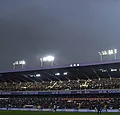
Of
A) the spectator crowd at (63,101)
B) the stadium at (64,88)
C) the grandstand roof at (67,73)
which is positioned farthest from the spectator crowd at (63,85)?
the spectator crowd at (63,101)

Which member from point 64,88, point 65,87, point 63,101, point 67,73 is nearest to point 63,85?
point 65,87

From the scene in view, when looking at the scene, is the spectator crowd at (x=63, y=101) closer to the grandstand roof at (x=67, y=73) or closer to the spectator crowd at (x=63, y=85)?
the spectator crowd at (x=63, y=85)

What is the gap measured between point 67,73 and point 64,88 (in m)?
4.81

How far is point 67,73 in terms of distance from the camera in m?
76.8

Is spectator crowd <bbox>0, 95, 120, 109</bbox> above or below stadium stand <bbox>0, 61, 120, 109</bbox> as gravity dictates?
below

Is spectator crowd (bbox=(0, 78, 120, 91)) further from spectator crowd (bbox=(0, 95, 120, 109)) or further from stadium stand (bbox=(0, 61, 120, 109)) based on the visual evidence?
spectator crowd (bbox=(0, 95, 120, 109))

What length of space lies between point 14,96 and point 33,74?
11414 mm

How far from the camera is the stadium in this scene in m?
67.6

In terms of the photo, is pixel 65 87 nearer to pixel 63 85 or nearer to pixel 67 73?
pixel 63 85

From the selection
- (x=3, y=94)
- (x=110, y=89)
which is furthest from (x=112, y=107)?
(x=3, y=94)

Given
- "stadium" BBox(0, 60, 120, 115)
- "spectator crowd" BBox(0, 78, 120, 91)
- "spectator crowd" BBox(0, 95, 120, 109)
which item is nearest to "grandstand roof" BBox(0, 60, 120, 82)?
"stadium" BBox(0, 60, 120, 115)

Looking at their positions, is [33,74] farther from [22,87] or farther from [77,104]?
[77,104]

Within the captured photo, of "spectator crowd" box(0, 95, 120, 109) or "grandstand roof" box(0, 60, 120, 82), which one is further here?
"grandstand roof" box(0, 60, 120, 82)

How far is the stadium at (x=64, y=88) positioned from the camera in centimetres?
6762
